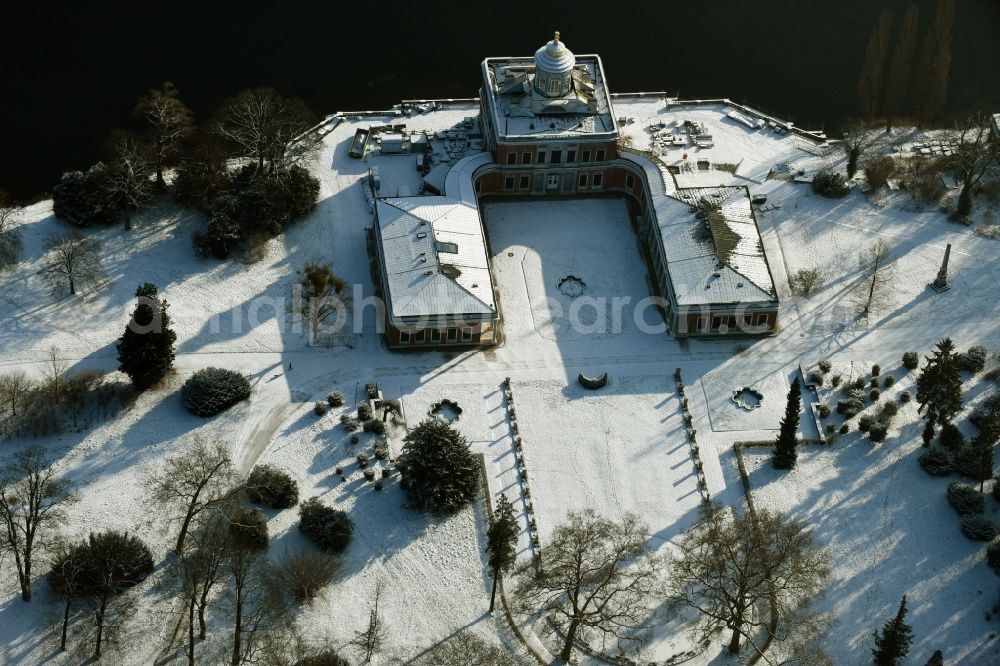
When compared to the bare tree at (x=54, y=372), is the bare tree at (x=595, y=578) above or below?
below

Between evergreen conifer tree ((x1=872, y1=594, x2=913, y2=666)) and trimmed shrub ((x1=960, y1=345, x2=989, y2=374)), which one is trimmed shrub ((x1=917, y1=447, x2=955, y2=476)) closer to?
trimmed shrub ((x1=960, y1=345, x2=989, y2=374))

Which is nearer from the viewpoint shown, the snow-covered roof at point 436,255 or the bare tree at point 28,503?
the bare tree at point 28,503

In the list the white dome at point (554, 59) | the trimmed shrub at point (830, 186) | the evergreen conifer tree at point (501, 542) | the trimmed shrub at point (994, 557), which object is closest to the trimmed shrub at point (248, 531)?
the evergreen conifer tree at point (501, 542)

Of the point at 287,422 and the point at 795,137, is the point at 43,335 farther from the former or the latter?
the point at 795,137

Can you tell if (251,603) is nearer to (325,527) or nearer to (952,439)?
(325,527)

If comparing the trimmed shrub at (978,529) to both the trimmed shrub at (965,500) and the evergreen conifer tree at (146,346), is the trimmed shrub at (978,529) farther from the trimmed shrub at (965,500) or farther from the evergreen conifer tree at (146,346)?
the evergreen conifer tree at (146,346)
